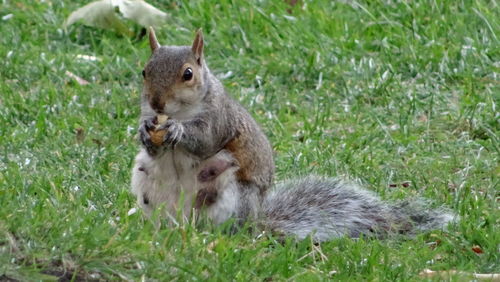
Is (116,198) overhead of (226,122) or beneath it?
beneath

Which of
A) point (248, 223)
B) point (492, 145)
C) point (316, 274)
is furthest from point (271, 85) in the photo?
point (316, 274)

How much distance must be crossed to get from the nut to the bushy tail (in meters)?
0.54

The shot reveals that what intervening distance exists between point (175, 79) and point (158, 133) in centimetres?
20

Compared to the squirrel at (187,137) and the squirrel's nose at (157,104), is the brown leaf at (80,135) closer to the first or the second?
the squirrel at (187,137)

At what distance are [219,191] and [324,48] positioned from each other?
2.42m

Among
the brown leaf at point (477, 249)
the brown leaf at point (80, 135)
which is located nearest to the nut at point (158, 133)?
the brown leaf at point (477, 249)

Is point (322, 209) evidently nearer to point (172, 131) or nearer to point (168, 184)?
point (168, 184)

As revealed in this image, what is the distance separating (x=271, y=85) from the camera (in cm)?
636

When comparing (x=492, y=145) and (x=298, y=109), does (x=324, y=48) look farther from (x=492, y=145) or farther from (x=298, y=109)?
(x=492, y=145)

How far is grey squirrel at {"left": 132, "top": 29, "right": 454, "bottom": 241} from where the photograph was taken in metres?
4.22

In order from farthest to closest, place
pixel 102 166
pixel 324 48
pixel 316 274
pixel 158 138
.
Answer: pixel 324 48
pixel 102 166
pixel 158 138
pixel 316 274

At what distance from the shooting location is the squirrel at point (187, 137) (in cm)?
418

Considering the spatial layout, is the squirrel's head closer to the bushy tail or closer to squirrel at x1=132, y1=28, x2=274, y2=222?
squirrel at x1=132, y1=28, x2=274, y2=222

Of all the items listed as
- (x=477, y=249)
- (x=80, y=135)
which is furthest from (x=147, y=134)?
(x=80, y=135)
